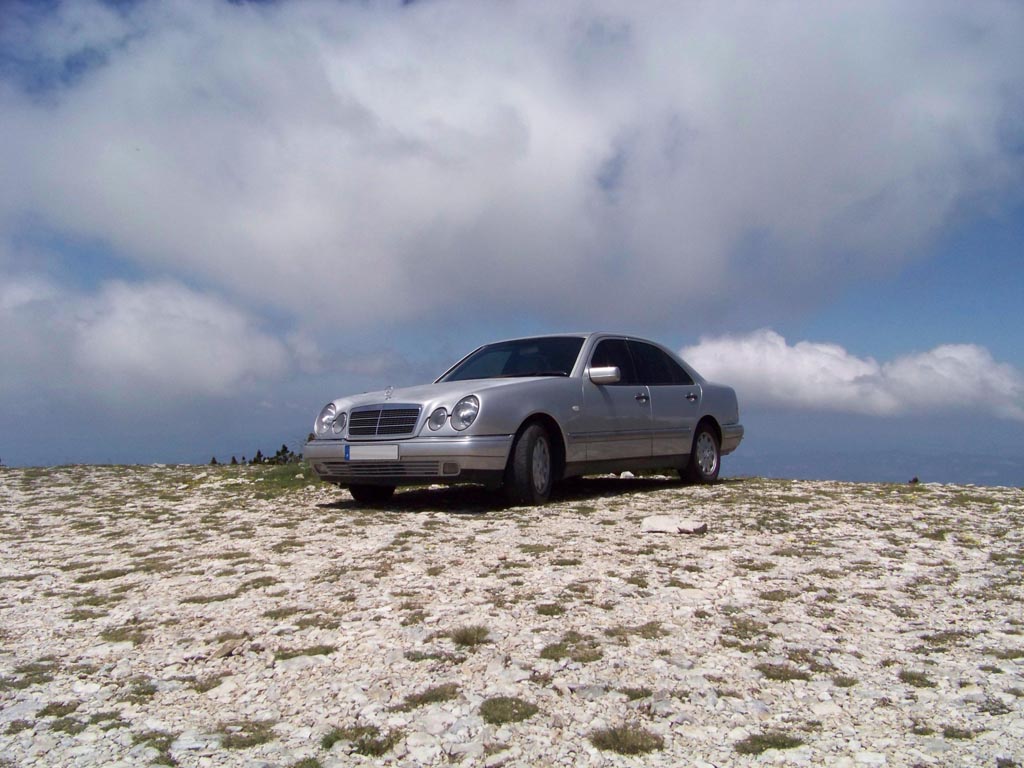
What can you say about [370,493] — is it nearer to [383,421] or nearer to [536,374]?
[383,421]

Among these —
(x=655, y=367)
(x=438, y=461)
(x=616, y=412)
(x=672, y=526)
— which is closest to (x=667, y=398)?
(x=655, y=367)

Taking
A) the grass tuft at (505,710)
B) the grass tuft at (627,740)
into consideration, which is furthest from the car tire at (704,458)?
the grass tuft at (627,740)

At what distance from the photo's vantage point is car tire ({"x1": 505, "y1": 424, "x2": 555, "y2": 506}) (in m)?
7.50

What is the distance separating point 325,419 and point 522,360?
1984mm

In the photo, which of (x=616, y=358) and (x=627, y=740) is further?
(x=616, y=358)

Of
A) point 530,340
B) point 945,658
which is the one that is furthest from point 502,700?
point 530,340

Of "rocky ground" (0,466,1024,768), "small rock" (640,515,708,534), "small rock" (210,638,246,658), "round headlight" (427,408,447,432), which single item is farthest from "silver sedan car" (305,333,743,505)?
"small rock" (210,638,246,658)

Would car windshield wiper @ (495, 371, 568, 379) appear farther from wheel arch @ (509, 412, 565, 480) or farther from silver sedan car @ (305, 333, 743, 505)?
wheel arch @ (509, 412, 565, 480)

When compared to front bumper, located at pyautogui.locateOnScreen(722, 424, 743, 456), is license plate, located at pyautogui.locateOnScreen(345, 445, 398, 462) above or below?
below

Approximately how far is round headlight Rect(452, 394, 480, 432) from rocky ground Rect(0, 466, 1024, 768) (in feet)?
2.71

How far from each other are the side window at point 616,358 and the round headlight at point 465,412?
174 cm

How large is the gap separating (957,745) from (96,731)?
2862 millimetres

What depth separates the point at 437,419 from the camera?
7.41 meters

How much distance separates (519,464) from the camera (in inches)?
295
